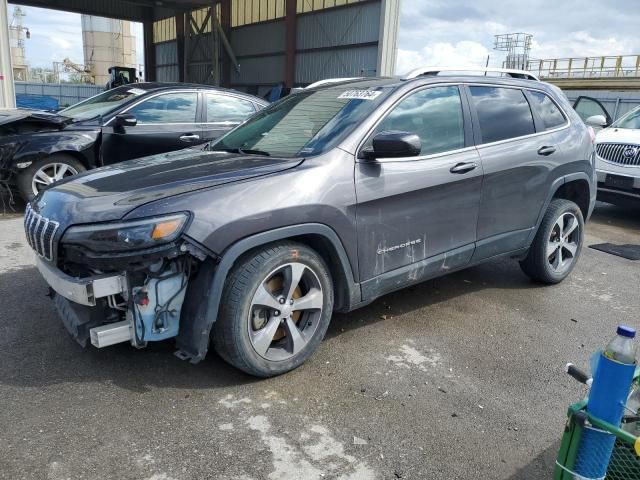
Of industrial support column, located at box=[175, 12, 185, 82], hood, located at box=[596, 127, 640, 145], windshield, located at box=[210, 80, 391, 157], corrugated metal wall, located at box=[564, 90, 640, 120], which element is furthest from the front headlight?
industrial support column, located at box=[175, 12, 185, 82]

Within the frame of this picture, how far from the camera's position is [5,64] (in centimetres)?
1423

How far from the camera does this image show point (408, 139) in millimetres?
3221

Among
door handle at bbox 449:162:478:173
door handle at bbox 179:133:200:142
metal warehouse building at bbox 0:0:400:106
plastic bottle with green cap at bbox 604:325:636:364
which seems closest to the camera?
plastic bottle with green cap at bbox 604:325:636:364

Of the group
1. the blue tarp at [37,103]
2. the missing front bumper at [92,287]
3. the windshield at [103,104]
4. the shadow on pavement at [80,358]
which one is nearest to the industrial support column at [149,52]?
the blue tarp at [37,103]

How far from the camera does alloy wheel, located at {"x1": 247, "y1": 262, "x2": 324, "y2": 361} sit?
3.03 meters

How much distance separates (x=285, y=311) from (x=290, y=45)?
21.7 metres

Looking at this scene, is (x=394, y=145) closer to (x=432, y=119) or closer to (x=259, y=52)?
(x=432, y=119)

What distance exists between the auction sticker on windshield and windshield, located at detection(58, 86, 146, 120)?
172 inches

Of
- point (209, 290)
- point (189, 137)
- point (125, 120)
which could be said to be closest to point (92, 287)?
point (209, 290)

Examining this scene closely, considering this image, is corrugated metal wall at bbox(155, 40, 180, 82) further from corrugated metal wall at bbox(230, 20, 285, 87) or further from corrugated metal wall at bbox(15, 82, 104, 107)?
corrugated metal wall at bbox(230, 20, 285, 87)

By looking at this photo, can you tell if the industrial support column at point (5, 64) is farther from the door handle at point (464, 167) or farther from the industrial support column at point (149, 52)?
the industrial support column at point (149, 52)

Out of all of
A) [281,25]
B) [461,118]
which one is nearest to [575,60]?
[281,25]

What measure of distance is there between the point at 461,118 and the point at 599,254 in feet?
11.0

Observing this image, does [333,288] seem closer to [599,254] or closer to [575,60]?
[599,254]
